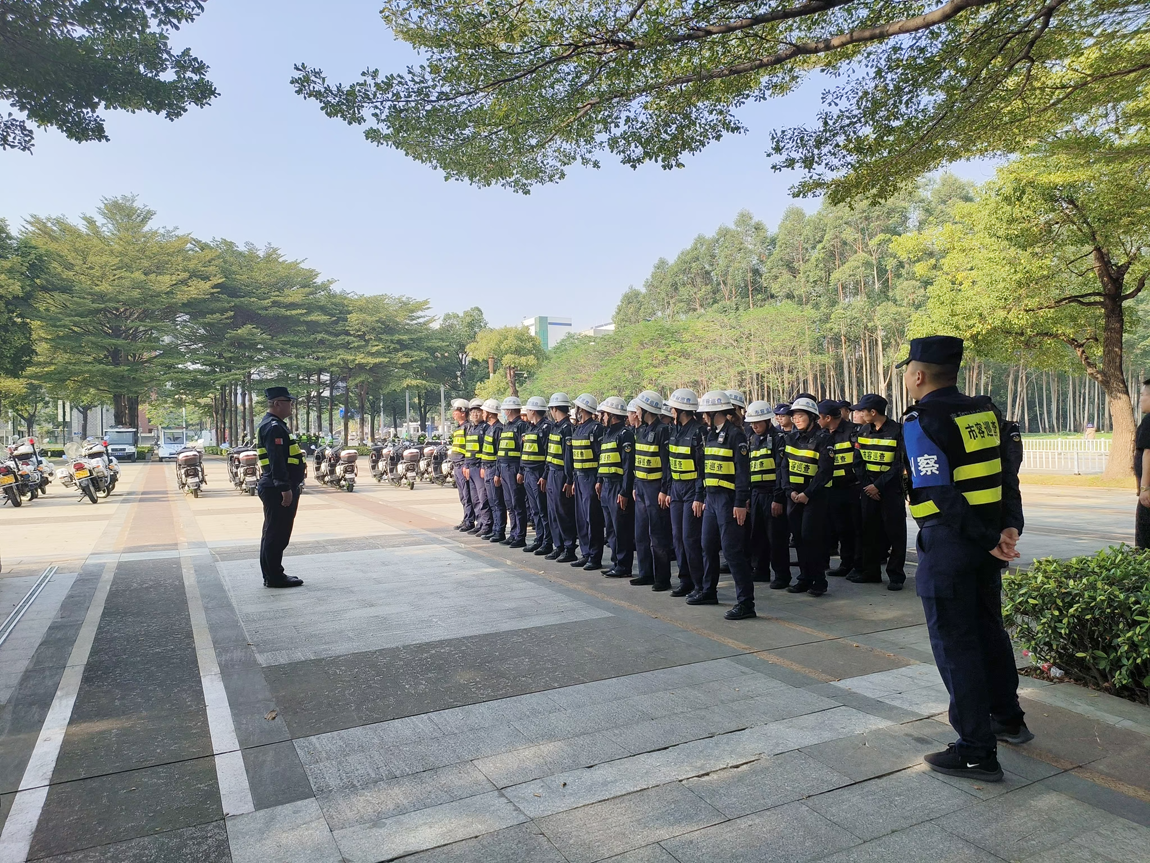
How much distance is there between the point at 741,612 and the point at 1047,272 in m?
15.9

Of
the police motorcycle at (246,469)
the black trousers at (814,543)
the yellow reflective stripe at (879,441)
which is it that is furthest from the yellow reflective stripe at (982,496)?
the police motorcycle at (246,469)

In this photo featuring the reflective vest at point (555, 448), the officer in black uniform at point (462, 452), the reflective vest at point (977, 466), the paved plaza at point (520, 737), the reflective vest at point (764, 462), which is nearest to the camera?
the paved plaza at point (520, 737)

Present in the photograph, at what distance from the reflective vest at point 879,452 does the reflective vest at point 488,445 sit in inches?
185

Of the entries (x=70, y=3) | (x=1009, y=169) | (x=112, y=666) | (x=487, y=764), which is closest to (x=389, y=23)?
(x=70, y=3)

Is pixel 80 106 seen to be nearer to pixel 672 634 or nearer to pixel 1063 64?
A: pixel 672 634

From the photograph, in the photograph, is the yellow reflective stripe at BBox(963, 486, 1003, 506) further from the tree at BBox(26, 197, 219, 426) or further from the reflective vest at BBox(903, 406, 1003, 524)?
the tree at BBox(26, 197, 219, 426)

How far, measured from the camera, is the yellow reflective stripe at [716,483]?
19.5 ft

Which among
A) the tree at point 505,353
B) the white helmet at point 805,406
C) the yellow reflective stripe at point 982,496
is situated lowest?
the yellow reflective stripe at point 982,496

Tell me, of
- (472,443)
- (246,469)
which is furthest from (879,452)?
(246,469)

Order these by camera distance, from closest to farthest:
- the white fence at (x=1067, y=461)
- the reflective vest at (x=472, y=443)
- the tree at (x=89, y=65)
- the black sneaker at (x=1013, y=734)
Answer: the black sneaker at (x=1013, y=734), the tree at (x=89, y=65), the reflective vest at (x=472, y=443), the white fence at (x=1067, y=461)

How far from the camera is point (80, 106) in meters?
6.41

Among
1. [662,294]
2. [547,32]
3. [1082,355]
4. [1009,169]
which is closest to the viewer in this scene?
[547,32]

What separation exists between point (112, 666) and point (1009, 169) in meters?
18.1

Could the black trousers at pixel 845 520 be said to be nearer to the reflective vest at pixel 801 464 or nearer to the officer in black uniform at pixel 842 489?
the officer in black uniform at pixel 842 489
